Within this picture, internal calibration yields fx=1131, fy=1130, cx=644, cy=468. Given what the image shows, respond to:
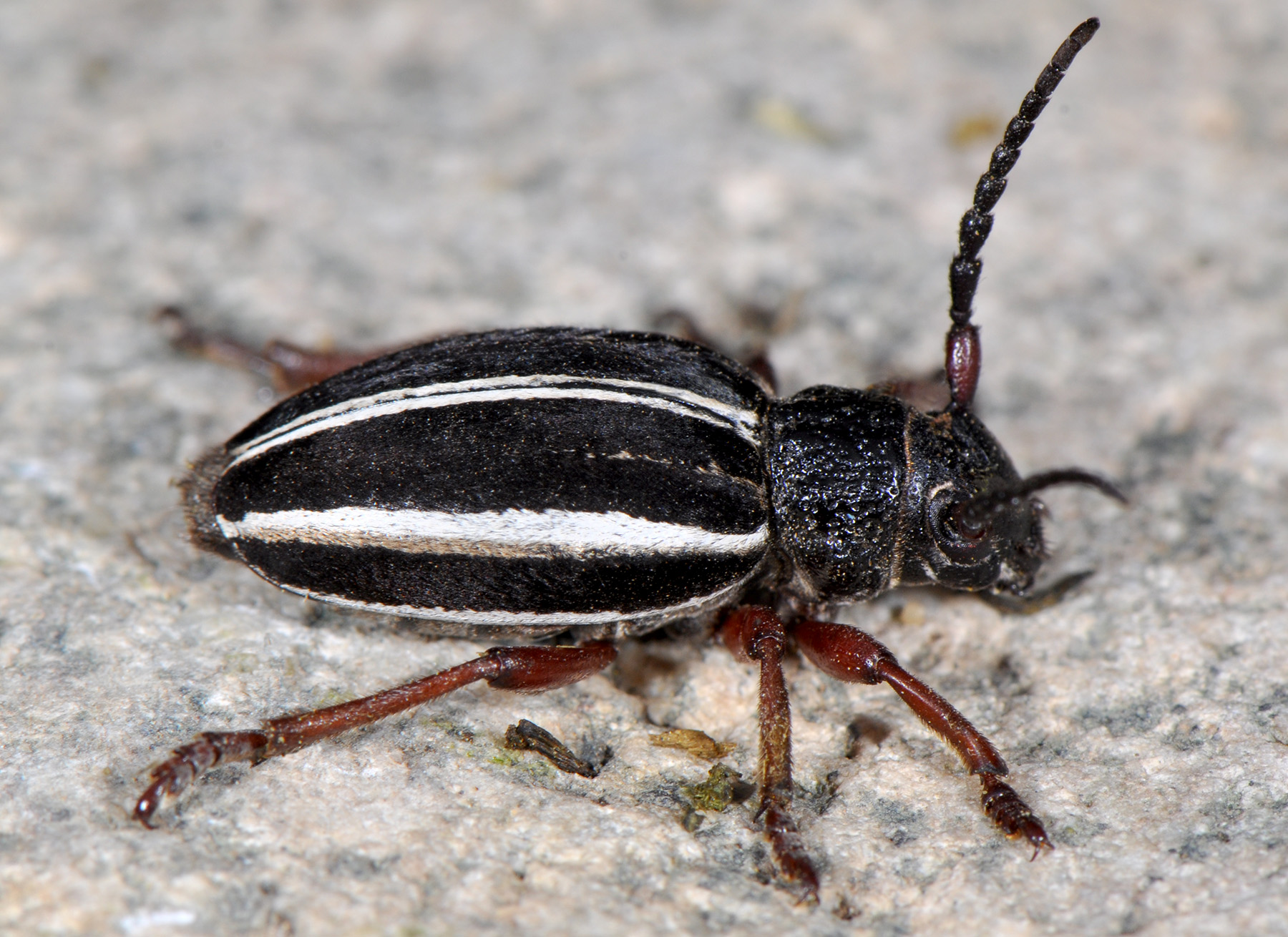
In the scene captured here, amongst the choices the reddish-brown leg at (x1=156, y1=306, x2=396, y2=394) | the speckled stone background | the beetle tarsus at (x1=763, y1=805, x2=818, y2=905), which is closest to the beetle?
the beetle tarsus at (x1=763, y1=805, x2=818, y2=905)

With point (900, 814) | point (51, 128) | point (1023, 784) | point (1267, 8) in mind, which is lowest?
point (900, 814)

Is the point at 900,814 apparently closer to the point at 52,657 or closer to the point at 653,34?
the point at 52,657

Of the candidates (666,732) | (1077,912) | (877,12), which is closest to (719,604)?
(666,732)

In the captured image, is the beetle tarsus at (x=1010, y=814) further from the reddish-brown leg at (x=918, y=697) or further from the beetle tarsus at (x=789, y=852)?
the beetle tarsus at (x=789, y=852)

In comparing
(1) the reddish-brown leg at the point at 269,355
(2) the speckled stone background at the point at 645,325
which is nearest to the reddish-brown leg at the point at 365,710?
(2) the speckled stone background at the point at 645,325

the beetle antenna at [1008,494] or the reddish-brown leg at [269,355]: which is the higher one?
the reddish-brown leg at [269,355]

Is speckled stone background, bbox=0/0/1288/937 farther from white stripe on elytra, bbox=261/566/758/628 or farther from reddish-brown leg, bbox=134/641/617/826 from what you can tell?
white stripe on elytra, bbox=261/566/758/628
